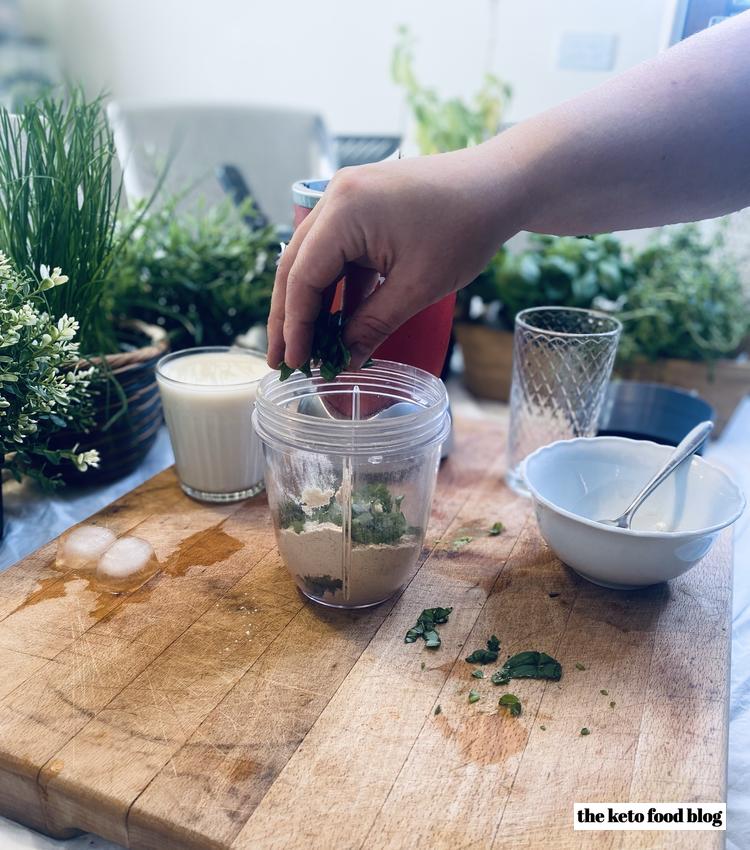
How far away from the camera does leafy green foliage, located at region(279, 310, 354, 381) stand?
662 millimetres

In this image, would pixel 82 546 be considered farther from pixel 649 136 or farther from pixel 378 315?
pixel 649 136

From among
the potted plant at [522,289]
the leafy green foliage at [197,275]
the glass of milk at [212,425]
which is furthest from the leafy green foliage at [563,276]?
the glass of milk at [212,425]

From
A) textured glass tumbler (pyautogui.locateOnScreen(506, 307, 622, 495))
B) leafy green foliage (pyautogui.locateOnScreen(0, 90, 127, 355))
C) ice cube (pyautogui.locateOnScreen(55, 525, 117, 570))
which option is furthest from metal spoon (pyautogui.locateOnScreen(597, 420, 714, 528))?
leafy green foliage (pyautogui.locateOnScreen(0, 90, 127, 355))

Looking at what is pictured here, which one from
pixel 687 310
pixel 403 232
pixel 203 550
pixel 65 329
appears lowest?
pixel 203 550

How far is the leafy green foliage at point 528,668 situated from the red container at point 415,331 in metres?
0.33

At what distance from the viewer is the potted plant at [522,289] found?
1163mm

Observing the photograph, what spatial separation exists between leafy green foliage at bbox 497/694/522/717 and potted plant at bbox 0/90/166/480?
0.51 meters

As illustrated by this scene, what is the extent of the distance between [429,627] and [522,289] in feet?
2.19

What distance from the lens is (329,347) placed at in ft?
2.19

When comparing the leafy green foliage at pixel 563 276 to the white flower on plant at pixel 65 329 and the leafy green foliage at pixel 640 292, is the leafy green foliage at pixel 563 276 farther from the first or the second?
the white flower on plant at pixel 65 329

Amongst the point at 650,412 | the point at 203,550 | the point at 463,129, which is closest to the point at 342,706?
the point at 203,550

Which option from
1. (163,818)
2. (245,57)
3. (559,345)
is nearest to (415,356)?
(559,345)

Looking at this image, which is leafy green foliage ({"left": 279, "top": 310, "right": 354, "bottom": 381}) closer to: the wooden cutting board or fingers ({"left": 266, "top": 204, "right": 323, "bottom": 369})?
fingers ({"left": 266, "top": 204, "right": 323, "bottom": 369})

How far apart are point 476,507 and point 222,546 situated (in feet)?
0.95
